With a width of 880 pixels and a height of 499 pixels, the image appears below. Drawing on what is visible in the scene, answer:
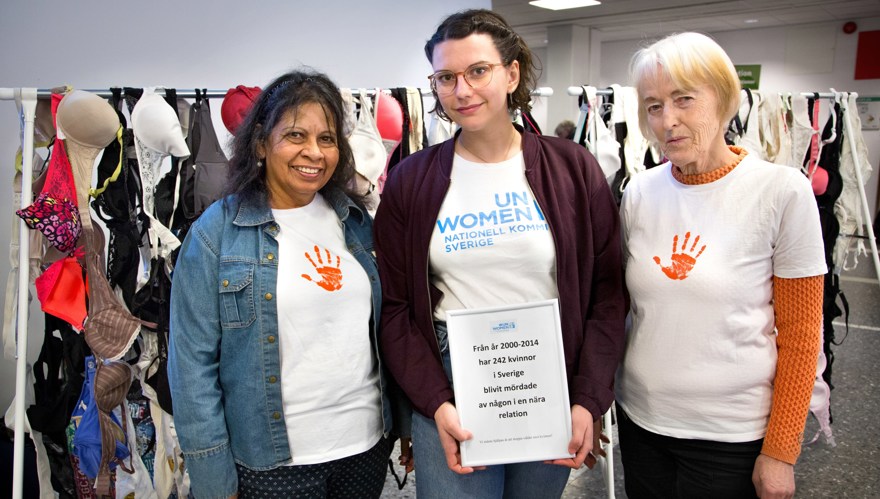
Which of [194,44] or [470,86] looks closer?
[470,86]

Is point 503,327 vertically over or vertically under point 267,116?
under

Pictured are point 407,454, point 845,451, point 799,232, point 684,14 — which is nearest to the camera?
point 799,232

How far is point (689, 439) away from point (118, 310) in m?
1.76

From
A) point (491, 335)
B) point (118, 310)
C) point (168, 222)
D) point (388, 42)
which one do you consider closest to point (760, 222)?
point (491, 335)

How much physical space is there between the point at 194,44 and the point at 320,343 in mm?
2411

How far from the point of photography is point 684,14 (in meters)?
8.66

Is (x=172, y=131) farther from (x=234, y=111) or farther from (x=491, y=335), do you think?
(x=491, y=335)

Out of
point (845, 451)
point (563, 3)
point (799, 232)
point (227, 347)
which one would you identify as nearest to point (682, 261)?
point (799, 232)

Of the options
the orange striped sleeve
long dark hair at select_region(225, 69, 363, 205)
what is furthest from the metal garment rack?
the orange striped sleeve

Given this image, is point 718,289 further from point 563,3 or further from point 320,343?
point 563,3

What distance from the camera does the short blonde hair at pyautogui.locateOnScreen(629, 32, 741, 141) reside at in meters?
1.23

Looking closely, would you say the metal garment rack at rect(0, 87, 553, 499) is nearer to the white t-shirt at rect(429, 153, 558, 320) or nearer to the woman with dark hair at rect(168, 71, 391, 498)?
the white t-shirt at rect(429, 153, 558, 320)

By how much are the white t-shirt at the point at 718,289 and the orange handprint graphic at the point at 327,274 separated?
26.9 inches

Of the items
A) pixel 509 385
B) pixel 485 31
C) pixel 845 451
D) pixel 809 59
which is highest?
pixel 809 59
